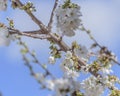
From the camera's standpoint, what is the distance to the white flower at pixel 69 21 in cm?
679

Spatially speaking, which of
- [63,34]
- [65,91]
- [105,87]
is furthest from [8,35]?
[65,91]

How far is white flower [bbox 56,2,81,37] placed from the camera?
6.79 m

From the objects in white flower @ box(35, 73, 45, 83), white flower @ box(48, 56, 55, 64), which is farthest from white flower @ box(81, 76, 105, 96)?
white flower @ box(35, 73, 45, 83)

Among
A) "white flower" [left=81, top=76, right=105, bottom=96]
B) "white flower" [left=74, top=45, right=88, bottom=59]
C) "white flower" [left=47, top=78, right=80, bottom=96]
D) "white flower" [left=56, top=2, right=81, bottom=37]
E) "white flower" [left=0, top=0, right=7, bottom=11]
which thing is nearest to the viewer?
"white flower" [left=47, top=78, right=80, bottom=96]

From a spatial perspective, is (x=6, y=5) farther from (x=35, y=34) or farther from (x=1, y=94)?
(x=1, y=94)

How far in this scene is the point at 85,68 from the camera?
815 cm

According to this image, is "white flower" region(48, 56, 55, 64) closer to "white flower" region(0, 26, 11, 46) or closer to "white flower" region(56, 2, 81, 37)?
"white flower" region(0, 26, 11, 46)

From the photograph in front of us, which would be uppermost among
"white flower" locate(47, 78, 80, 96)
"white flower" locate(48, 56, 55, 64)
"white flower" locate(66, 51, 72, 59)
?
"white flower" locate(48, 56, 55, 64)

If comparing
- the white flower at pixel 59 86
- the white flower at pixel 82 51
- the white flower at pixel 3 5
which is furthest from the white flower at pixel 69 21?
the white flower at pixel 59 86

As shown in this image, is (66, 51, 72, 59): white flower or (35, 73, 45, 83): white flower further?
(66, 51, 72, 59): white flower

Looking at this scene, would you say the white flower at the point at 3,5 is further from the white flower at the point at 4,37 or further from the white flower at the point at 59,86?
the white flower at the point at 59,86

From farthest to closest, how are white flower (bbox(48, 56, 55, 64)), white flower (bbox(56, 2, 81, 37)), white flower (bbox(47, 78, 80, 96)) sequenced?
1. white flower (bbox(48, 56, 55, 64))
2. white flower (bbox(56, 2, 81, 37))
3. white flower (bbox(47, 78, 80, 96))

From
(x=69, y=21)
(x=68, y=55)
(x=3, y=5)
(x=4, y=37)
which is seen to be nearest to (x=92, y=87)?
(x=68, y=55)

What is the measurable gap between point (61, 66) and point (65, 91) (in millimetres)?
4774
